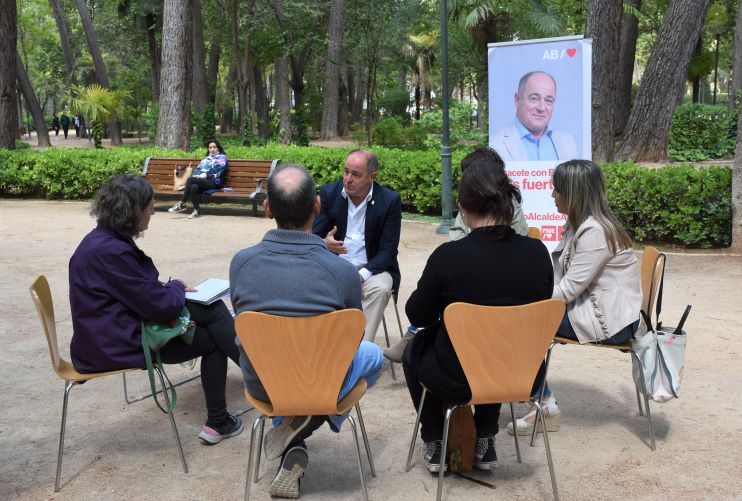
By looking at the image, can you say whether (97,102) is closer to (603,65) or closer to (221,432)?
(603,65)

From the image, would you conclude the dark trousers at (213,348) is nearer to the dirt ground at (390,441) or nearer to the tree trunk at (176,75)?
the dirt ground at (390,441)

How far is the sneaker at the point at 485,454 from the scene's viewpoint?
345cm

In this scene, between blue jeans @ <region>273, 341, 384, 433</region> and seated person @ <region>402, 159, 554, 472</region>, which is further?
blue jeans @ <region>273, 341, 384, 433</region>

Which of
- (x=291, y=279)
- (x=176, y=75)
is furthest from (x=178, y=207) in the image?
(x=291, y=279)

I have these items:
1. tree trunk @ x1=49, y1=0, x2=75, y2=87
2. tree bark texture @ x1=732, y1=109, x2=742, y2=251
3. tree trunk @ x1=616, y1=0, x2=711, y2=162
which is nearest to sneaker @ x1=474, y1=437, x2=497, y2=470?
tree bark texture @ x1=732, y1=109, x2=742, y2=251

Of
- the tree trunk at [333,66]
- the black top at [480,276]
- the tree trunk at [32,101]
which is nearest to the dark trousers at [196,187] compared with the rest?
the black top at [480,276]

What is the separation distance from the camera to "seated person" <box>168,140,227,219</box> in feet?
38.9

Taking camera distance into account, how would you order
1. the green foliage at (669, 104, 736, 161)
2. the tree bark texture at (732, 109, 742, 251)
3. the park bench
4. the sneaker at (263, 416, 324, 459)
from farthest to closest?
the green foliage at (669, 104, 736, 161)
the park bench
the tree bark texture at (732, 109, 742, 251)
the sneaker at (263, 416, 324, 459)

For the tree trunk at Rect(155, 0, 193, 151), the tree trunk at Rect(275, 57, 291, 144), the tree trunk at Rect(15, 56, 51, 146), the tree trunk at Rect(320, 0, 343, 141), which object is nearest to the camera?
the tree trunk at Rect(155, 0, 193, 151)

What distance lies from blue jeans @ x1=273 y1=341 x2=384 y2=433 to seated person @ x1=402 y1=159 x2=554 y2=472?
210 mm

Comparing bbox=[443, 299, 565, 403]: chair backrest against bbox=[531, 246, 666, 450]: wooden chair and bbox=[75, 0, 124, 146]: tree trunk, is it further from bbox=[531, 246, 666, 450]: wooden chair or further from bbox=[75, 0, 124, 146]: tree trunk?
bbox=[75, 0, 124, 146]: tree trunk

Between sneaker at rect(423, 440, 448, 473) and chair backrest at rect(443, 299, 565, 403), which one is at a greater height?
chair backrest at rect(443, 299, 565, 403)

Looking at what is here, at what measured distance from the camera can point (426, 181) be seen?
11.1m

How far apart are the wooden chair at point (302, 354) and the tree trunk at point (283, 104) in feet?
76.2
